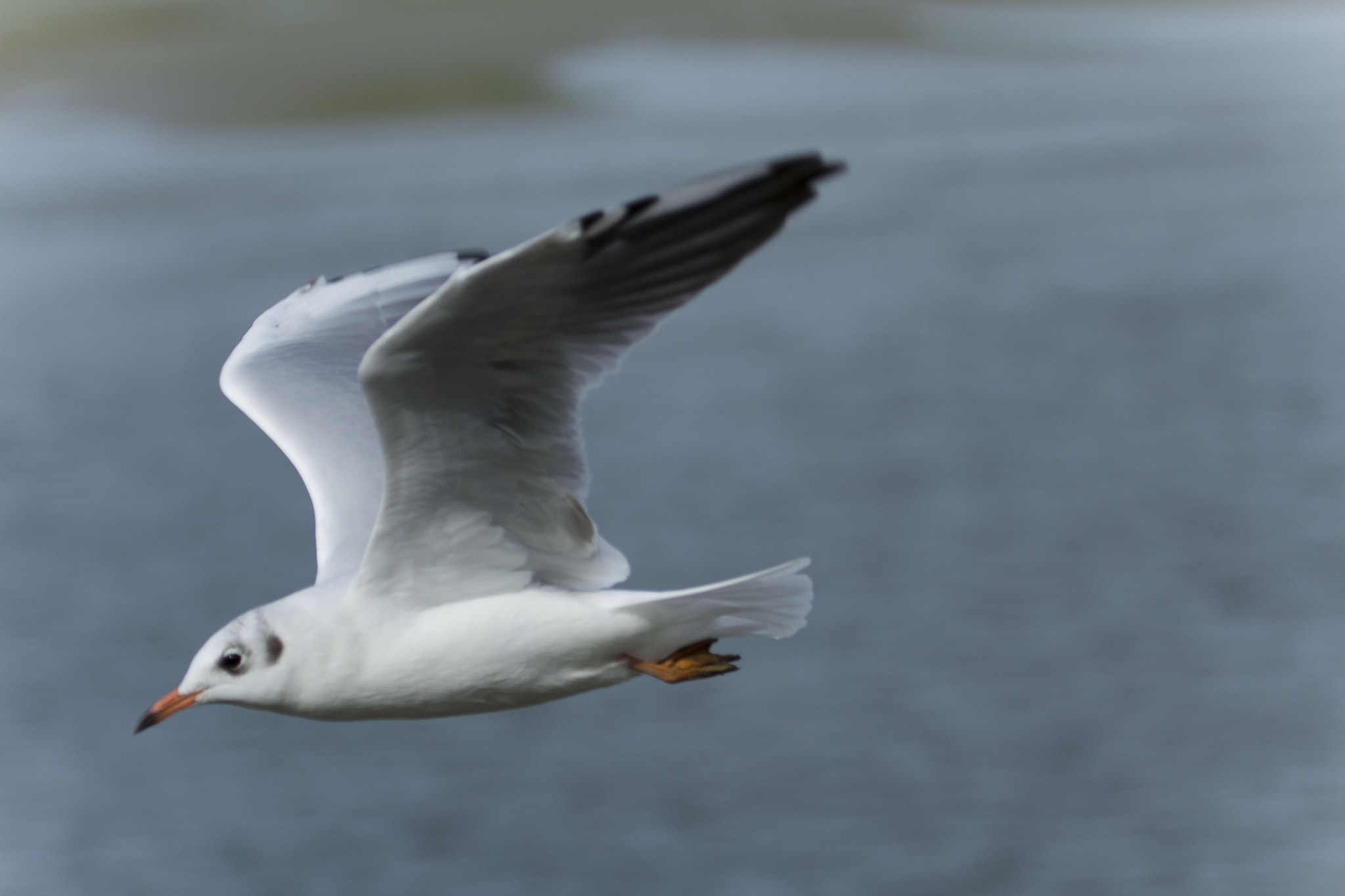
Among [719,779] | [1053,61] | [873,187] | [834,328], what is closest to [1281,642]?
[719,779]

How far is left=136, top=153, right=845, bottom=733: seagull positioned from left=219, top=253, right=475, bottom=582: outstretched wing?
0.54ft

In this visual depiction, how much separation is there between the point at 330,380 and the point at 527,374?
1.15m

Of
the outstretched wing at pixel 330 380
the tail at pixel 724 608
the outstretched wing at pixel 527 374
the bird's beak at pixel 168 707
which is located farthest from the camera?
the outstretched wing at pixel 330 380

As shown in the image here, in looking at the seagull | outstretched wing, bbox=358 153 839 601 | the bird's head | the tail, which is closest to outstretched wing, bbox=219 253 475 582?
the seagull

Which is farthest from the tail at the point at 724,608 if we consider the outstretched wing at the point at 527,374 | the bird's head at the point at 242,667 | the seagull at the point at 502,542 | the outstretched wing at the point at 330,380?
the outstretched wing at the point at 330,380

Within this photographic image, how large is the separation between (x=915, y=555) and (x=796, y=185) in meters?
7.46

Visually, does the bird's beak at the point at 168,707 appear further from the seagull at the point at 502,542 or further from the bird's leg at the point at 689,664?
the bird's leg at the point at 689,664

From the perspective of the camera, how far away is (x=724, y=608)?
133 inches

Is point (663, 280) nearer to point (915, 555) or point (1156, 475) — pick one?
point (915, 555)

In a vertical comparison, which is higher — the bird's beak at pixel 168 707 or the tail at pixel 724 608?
the tail at pixel 724 608

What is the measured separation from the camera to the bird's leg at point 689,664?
331 cm

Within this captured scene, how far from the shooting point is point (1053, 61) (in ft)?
84.9

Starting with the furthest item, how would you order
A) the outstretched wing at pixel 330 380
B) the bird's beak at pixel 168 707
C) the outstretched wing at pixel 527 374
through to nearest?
the outstretched wing at pixel 330 380
the bird's beak at pixel 168 707
the outstretched wing at pixel 527 374

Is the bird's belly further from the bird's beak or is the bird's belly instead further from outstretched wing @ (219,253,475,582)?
outstretched wing @ (219,253,475,582)
